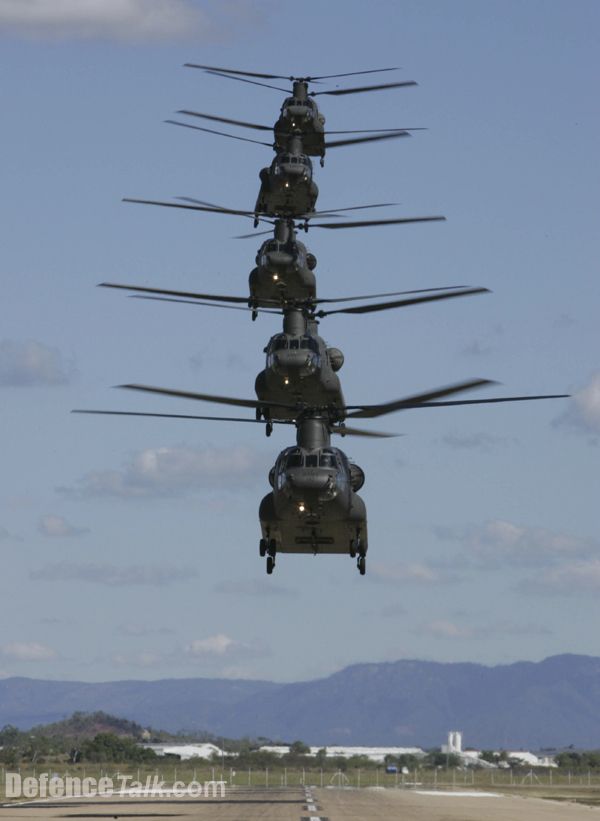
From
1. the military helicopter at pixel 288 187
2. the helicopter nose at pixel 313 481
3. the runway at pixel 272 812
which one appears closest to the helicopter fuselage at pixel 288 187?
the military helicopter at pixel 288 187

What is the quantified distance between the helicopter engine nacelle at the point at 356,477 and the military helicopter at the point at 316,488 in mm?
42

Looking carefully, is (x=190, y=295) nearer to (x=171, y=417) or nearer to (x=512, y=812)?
(x=171, y=417)

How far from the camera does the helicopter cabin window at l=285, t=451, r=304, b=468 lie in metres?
56.5

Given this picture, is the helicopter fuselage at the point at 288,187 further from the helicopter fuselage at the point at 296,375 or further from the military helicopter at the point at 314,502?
the military helicopter at the point at 314,502

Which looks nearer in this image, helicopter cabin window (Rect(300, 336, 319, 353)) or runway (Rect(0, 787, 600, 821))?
runway (Rect(0, 787, 600, 821))

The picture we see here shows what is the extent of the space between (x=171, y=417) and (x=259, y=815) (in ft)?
77.6

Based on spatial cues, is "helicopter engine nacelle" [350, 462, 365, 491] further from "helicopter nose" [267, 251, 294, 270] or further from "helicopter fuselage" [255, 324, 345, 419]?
"helicopter nose" [267, 251, 294, 270]

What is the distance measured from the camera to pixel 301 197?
288 feet

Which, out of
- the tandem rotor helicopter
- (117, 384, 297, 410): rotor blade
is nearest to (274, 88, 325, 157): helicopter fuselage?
the tandem rotor helicopter

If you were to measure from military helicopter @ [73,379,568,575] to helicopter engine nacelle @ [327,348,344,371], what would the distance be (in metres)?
14.5

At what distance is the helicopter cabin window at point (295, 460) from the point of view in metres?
56.5

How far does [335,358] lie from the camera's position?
7581cm

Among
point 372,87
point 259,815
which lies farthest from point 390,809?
point 372,87

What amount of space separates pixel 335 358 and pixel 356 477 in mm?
16679
